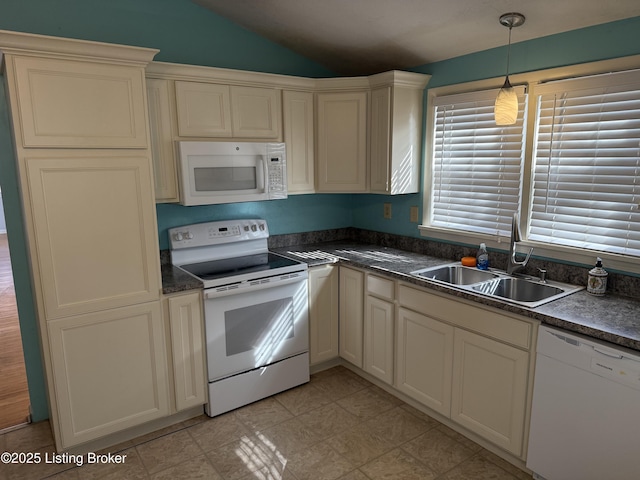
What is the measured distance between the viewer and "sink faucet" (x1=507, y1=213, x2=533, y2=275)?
2.63 metres

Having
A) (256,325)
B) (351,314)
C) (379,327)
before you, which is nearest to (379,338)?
(379,327)

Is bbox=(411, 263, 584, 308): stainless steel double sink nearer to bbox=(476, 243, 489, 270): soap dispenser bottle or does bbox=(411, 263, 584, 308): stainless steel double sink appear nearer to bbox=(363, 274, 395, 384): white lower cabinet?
bbox=(476, 243, 489, 270): soap dispenser bottle

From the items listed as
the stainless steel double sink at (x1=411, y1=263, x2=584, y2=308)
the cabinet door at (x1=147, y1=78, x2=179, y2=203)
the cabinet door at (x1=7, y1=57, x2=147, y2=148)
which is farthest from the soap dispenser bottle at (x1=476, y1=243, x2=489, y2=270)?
the cabinet door at (x1=7, y1=57, x2=147, y2=148)

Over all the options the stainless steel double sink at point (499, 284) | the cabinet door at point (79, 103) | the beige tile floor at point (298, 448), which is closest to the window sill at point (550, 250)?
the stainless steel double sink at point (499, 284)

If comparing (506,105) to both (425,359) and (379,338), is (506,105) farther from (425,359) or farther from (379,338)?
(379,338)

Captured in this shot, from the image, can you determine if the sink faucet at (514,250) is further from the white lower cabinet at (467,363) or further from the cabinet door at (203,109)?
the cabinet door at (203,109)

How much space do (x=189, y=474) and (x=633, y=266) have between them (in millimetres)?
2514

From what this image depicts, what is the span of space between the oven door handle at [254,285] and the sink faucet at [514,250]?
1310 millimetres

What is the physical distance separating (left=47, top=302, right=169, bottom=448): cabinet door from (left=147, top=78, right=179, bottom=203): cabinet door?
2.39 feet

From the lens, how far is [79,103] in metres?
2.17

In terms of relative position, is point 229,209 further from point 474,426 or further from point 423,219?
point 474,426

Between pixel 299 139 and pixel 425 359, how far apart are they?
5.86 ft

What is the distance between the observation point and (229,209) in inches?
131

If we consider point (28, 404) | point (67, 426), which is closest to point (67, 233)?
point (67, 426)
